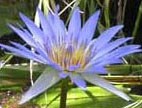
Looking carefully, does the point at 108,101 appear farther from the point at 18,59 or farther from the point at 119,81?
the point at 18,59

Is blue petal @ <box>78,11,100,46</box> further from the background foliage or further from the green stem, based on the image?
the background foliage

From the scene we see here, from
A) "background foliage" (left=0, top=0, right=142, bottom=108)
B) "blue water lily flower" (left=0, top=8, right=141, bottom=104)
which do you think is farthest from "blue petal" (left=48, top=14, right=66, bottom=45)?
"background foliage" (left=0, top=0, right=142, bottom=108)

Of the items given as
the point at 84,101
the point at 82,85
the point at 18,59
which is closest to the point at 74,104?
the point at 84,101

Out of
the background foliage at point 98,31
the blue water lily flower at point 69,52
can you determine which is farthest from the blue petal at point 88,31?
the background foliage at point 98,31

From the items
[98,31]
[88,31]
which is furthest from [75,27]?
[98,31]

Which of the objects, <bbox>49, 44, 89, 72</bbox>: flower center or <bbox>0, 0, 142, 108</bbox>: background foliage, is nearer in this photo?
<bbox>49, 44, 89, 72</bbox>: flower center

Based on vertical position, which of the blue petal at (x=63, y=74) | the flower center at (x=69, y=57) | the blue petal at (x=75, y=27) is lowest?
→ the blue petal at (x=63, y=74)

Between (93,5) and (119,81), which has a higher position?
(93,5)

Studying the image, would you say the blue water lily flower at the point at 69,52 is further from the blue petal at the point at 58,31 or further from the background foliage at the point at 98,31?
the background foliage at the point at 98,31
